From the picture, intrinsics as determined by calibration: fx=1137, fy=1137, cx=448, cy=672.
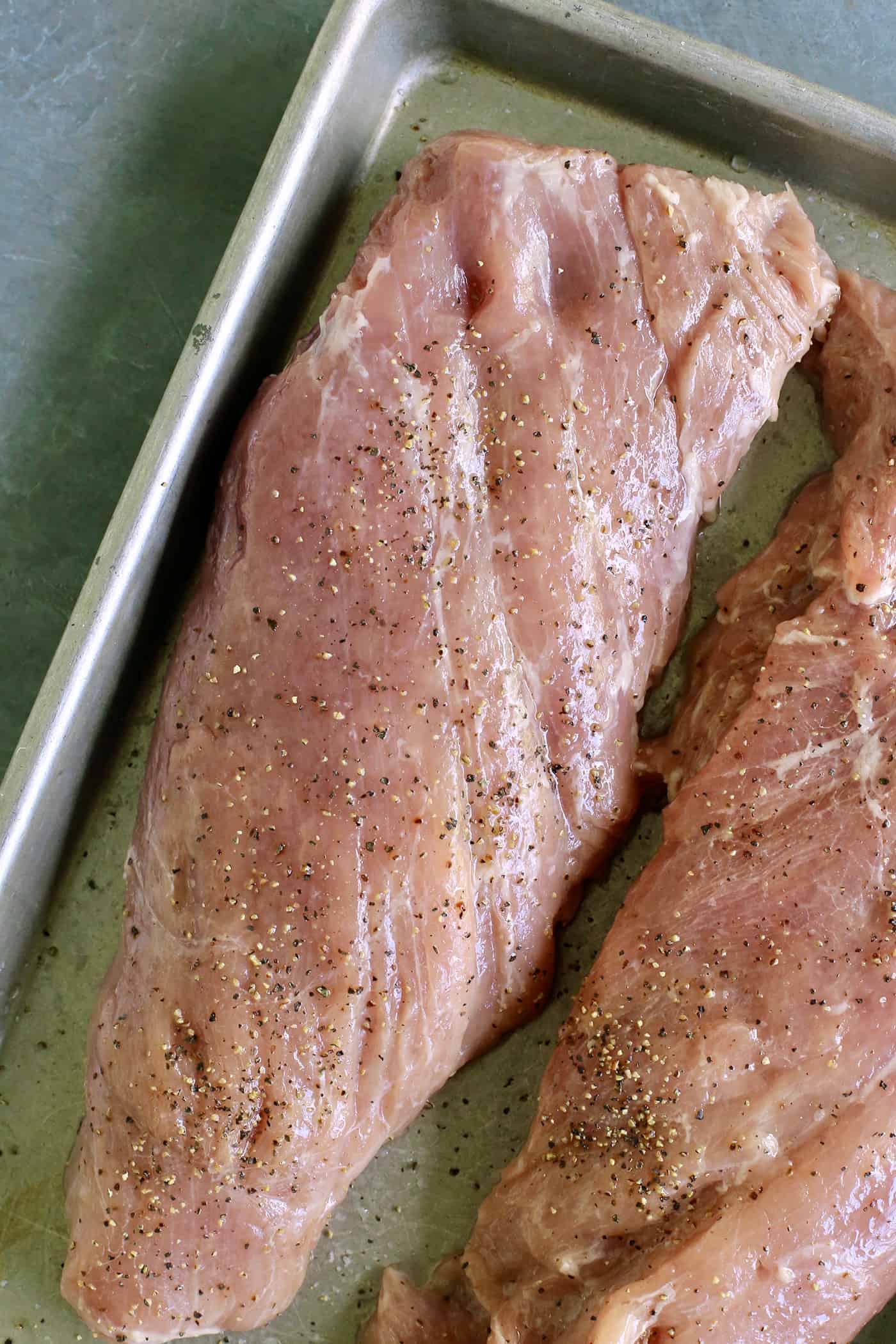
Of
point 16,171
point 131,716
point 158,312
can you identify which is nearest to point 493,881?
point 131,716

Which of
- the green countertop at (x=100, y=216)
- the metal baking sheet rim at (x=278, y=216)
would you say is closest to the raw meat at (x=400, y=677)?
the metal baking sheet rim at (x=278, y=216)

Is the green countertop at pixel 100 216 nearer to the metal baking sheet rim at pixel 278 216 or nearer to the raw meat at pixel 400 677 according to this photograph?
the metal baking sheet rim at pixel 278 216

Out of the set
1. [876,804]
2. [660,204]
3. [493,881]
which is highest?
[660,204]

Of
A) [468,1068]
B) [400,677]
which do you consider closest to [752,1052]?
[468,1068]

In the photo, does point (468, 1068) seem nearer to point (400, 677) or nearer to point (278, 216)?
point (400, 677)

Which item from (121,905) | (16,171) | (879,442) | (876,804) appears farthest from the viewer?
(16,171)

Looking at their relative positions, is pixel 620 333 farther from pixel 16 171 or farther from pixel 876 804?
pixel 16 171
